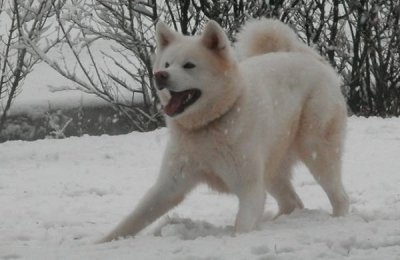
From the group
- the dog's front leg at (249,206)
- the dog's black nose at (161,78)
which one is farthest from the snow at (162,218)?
the dog's black nose at (161,78)

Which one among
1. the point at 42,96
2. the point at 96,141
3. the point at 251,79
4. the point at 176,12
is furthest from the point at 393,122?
the point at 42,96

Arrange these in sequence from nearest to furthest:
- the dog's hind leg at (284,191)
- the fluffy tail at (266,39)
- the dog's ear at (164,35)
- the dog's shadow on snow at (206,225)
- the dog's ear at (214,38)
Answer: the dog's shadow on snow at (206,225) → the dog's ear at (214,38) → the dog's ear at (164,35) → the dog's hind leg at (284,191) → the fluffy tail at (266,39)

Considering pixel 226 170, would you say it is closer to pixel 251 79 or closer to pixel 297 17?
pixel 251 79

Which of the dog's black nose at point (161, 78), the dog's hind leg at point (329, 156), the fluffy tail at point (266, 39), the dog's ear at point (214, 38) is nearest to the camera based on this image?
the dog's black nose at point (161, 78)

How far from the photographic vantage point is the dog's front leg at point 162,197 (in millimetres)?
4844

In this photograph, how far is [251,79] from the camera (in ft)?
16.8

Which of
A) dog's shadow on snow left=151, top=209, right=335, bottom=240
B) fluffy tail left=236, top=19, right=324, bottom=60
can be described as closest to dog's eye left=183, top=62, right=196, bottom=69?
dog's shadow on snow left=151, top=209, right=335, bottom=240

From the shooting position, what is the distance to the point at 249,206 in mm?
4727

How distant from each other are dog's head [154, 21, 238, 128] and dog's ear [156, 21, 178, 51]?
178mm

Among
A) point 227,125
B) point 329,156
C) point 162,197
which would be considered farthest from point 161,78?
point 329,156

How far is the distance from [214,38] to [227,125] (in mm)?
573

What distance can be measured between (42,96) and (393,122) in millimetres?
9260

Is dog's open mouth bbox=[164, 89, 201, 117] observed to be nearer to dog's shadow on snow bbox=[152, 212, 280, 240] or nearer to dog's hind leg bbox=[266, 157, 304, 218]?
dog's shadow on snow bbox=[152, 212, 280, 240]

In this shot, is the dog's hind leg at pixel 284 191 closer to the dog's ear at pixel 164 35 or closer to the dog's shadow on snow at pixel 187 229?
the dog's shadow on snow at pixel 187 229
